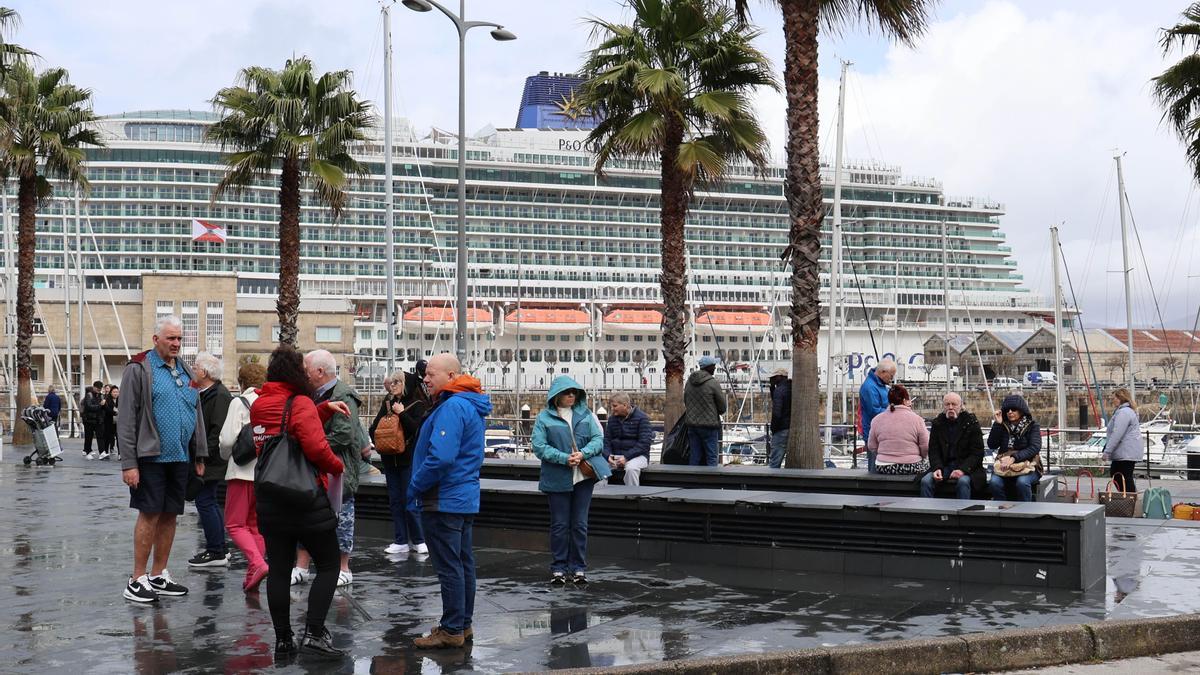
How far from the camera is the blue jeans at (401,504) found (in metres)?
A: 10.0

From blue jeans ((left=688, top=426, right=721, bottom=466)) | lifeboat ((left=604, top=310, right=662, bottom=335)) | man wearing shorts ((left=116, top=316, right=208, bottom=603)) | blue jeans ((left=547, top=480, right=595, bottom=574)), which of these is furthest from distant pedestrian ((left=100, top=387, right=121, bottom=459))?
lifeboat ((left=604, top=310, right=662, bottom=335))

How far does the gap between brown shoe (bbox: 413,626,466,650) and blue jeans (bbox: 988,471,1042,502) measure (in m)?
6.09

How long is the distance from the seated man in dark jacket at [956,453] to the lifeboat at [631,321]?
70.7 metres

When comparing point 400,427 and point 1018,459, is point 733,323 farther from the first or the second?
point 400,427

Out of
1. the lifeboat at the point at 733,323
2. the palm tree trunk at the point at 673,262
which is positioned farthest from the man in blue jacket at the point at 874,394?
the lifeboat at the point at 733,323

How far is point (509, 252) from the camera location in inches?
3381

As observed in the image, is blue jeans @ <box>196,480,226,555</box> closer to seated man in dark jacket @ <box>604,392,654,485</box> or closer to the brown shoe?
the brown shoe

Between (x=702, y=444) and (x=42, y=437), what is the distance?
49.2 ft

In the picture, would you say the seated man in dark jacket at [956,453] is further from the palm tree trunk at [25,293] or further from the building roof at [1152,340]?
the building roof at [1152,340]

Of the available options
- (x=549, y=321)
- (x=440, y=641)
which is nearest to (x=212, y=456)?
(x=440, y=641)

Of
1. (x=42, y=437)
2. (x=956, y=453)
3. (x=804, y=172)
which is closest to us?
(x=956, y=453)

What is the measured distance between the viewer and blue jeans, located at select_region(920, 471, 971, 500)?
10.6 metres

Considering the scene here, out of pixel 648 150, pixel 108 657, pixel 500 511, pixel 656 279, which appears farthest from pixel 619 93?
pixel 656 279

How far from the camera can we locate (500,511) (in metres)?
10.9
